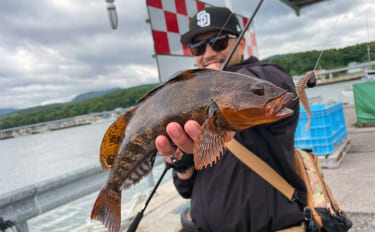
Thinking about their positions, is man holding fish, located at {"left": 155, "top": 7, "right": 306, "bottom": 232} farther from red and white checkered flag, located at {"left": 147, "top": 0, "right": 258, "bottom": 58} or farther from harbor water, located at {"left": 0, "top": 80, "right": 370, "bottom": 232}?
red and white checkered flag, located at {"left": 147, "top": 0, "right": 258, "bottom": 58}

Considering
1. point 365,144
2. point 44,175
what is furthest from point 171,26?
point 365,144

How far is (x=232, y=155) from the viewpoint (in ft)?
5.84

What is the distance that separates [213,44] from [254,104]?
122 cm

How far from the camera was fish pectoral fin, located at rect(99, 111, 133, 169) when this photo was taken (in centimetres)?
154

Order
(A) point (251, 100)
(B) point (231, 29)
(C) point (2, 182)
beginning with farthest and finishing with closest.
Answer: (C) point (2, 182) → (B) point (231, 29) → (A) point (251, 100)

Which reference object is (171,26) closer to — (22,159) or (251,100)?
(251,100)

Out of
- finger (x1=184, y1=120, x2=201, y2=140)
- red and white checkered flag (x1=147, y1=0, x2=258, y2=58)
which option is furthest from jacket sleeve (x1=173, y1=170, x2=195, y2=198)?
red and white checkered flag (x1=147, y1=0, x2=258, y2=58)

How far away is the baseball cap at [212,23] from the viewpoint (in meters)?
2.15

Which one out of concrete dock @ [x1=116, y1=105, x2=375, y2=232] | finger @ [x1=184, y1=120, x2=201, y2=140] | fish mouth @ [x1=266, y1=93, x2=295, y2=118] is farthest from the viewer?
Answer: concrete dock @ [x1=116, y1=105, x2=375, y2=232]

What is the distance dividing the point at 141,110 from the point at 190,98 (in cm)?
35

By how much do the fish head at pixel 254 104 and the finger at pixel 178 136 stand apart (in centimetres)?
28

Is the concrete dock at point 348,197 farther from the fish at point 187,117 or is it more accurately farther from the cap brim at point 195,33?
the cap brim at point 195,33

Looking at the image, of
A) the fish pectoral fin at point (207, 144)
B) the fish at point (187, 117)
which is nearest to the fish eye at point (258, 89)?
the fish at point (187, 117)

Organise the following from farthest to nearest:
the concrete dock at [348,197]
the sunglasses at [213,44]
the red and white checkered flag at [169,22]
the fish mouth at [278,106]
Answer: the red and white checkered flag at [169,22] < the concrete dock at [348,197] < the sunglasses at [213,44] < the fish mouth at [278,106]
